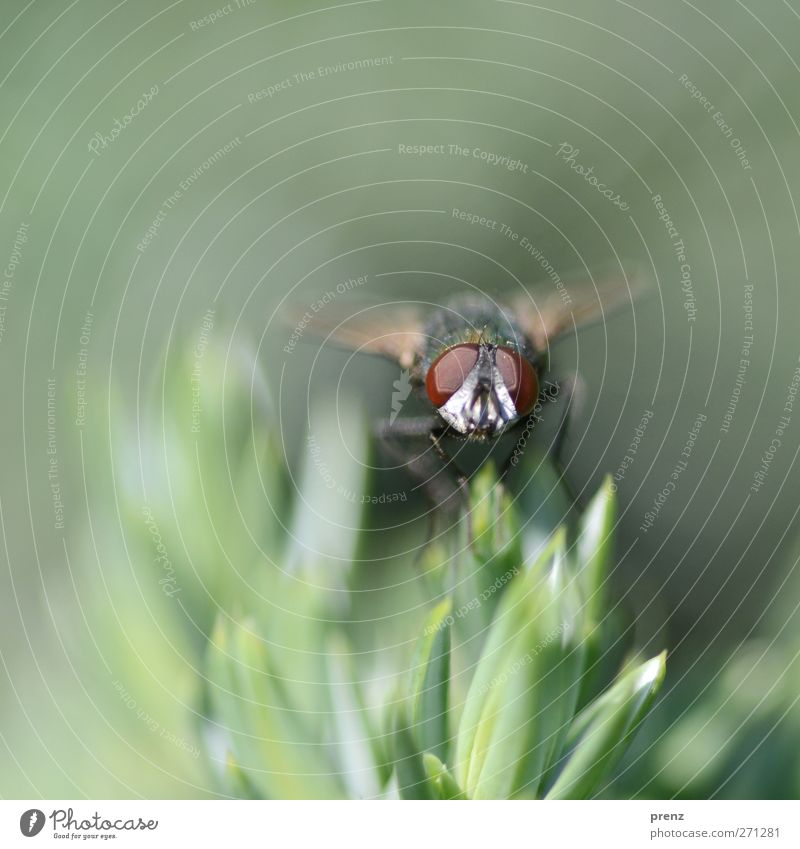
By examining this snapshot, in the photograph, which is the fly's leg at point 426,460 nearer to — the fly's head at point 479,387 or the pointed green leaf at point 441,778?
the fly's head at point 479,387

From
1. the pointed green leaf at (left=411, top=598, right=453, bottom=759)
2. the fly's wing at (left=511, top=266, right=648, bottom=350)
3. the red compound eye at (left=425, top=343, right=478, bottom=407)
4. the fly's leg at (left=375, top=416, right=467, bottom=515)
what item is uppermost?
the fly's wing at (left=511, top=266, right=648, bottom=350)

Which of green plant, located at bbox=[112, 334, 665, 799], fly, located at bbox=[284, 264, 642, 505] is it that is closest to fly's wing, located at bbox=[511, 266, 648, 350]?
fly, located at bbox=[284, 264, 642, 505]

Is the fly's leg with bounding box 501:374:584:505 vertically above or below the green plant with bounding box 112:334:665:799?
above

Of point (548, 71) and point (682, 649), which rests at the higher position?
point (548, 71)

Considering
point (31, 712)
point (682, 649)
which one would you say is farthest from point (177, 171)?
point (682, 649)

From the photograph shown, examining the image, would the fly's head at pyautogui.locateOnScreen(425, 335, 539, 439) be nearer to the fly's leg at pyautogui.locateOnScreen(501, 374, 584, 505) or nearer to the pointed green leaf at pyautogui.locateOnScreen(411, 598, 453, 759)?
the fly's leg at pyautogui.locateOnScreen(501, 374, 584, 505)
